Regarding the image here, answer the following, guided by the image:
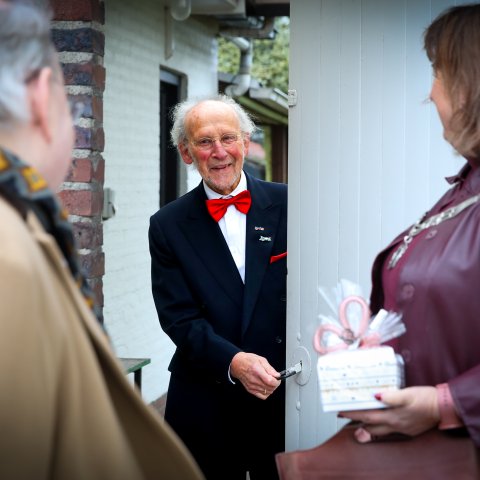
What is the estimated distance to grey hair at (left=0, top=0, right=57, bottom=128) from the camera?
1538 millimetres

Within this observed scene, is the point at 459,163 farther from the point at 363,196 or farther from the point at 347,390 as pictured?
the point at 347,390

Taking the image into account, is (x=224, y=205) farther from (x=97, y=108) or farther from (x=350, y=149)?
(x=97, y=108)

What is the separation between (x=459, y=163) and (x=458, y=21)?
42.2 inches

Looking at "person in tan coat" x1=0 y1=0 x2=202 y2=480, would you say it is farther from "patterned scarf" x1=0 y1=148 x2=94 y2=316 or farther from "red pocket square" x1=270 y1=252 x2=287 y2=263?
"red pocket square" x1=270 y1=252 x2=287 y2=263

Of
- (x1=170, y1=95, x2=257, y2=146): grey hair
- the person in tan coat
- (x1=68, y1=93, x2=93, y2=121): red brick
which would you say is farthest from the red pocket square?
the person in tan coat

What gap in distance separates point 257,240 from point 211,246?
18 centimetres

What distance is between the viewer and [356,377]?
1930 millimetres

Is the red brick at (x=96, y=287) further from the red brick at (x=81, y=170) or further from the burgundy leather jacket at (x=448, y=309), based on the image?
the burgundy leather jacket at (x=448, y=309)

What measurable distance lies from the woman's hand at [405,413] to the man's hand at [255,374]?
3.74 feet

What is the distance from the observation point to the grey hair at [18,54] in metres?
1.54

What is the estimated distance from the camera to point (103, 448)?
59.5 inches

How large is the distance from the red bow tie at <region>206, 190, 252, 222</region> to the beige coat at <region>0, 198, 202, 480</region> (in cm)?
189

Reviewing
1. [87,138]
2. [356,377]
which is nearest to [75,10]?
[87,138]

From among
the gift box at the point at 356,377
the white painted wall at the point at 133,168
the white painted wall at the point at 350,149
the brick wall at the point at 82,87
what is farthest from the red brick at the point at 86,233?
the gift box at the point at 356,377
